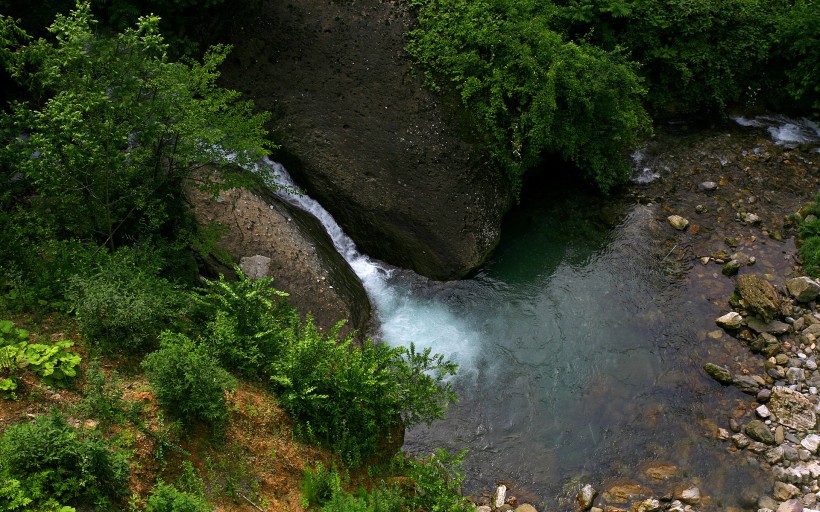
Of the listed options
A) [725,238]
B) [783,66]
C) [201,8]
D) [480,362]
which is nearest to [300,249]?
[480,362]

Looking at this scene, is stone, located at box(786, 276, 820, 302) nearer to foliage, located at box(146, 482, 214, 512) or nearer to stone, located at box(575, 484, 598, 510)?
stone, located at box(575, 484, 598, 510)

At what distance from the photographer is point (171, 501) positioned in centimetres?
654

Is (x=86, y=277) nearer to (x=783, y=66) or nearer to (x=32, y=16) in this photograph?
(x=32, y=16)

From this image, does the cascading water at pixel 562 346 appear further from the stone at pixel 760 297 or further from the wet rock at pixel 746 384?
the stone at pixel 760 297

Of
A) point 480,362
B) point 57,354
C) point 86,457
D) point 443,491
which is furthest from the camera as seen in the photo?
point 480,362

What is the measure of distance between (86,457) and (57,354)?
202 cm

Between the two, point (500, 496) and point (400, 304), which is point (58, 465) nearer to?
point (500, 496)

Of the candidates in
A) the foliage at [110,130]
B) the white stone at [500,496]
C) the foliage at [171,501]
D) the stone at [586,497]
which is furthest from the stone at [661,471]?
the foliage at [110,130]

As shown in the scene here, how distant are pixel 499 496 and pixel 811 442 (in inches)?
198

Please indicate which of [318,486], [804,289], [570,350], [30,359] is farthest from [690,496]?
[30,359]

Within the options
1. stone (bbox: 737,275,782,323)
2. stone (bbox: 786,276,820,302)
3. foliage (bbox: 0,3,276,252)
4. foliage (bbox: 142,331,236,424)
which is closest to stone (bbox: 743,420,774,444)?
stone (bbox: 737,275,782,323)

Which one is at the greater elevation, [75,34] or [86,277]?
[75,34]

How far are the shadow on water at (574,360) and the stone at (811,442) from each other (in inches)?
37.7

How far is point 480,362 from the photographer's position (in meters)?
11.4
